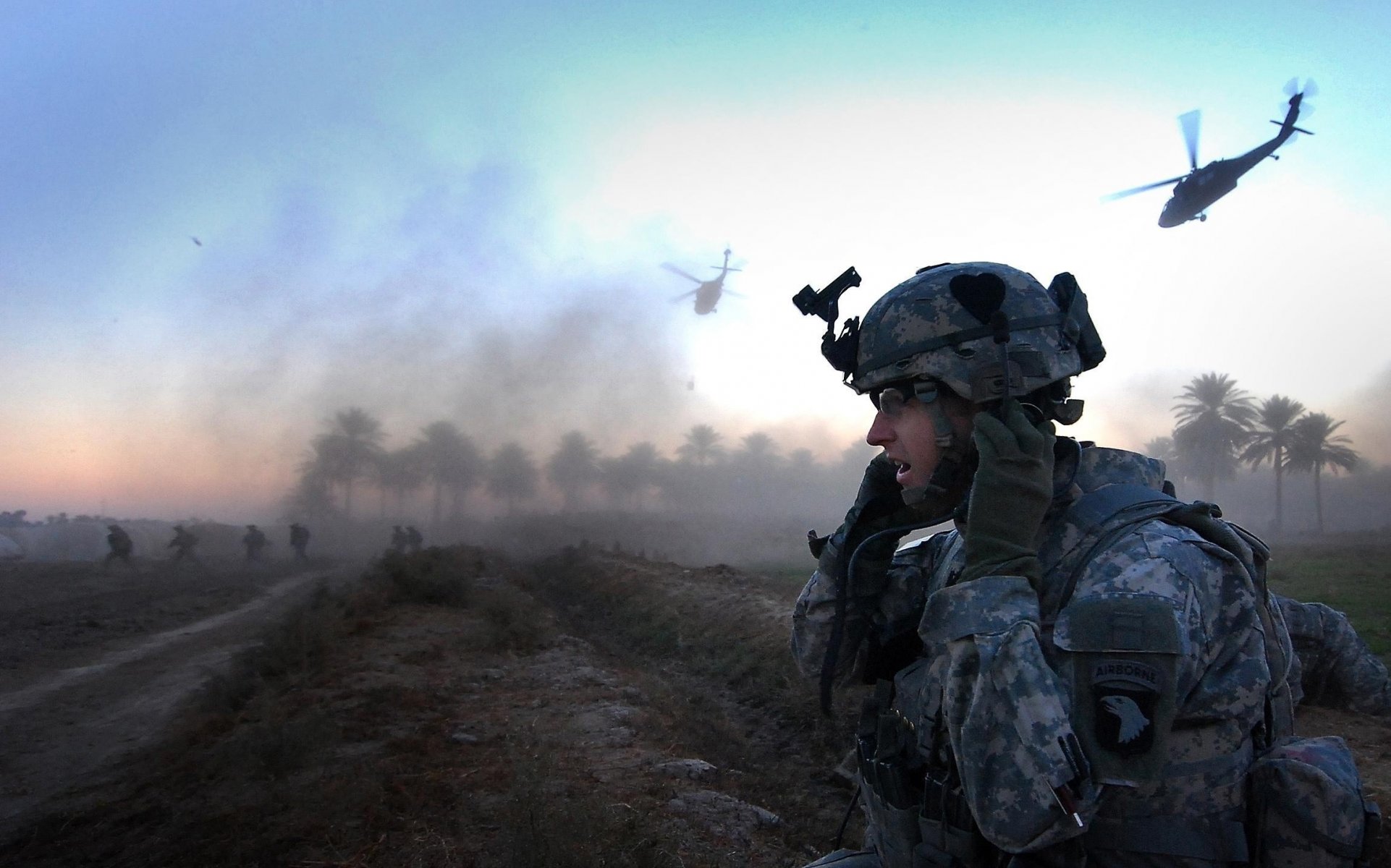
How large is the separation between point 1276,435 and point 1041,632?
60.7 meters

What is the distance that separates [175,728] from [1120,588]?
10.5 m

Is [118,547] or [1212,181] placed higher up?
[1212,181]

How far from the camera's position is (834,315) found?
278 cm

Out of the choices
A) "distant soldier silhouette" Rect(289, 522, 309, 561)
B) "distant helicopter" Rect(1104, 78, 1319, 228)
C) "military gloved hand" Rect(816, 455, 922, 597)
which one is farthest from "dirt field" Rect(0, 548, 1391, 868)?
"distant soldier silhouette" Rect(289, 522, 309, 561)

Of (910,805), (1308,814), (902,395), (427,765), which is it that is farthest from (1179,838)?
(427,765)

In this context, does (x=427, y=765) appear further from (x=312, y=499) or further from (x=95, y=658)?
(x=312, y=499)

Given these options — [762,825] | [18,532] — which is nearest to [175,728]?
[762,825]

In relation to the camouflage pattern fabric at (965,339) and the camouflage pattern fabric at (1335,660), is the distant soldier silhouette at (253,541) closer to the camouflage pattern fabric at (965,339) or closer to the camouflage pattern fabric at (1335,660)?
the camouflage pattern fabric at (965,339)

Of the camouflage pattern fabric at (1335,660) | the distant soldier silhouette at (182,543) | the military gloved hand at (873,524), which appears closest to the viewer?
the camouflage pattern fabric at (1335,660)

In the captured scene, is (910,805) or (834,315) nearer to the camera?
(910,805)

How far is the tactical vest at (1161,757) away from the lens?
1.66 meters

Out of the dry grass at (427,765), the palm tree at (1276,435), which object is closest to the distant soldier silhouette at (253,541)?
the dry grass at (427,765)

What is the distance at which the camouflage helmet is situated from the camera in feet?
7.14

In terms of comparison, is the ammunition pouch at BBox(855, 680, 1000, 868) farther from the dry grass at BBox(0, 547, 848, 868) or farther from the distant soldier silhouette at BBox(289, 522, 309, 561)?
the distant soldier silhouette at BBox(289, 522, 309, 561)
